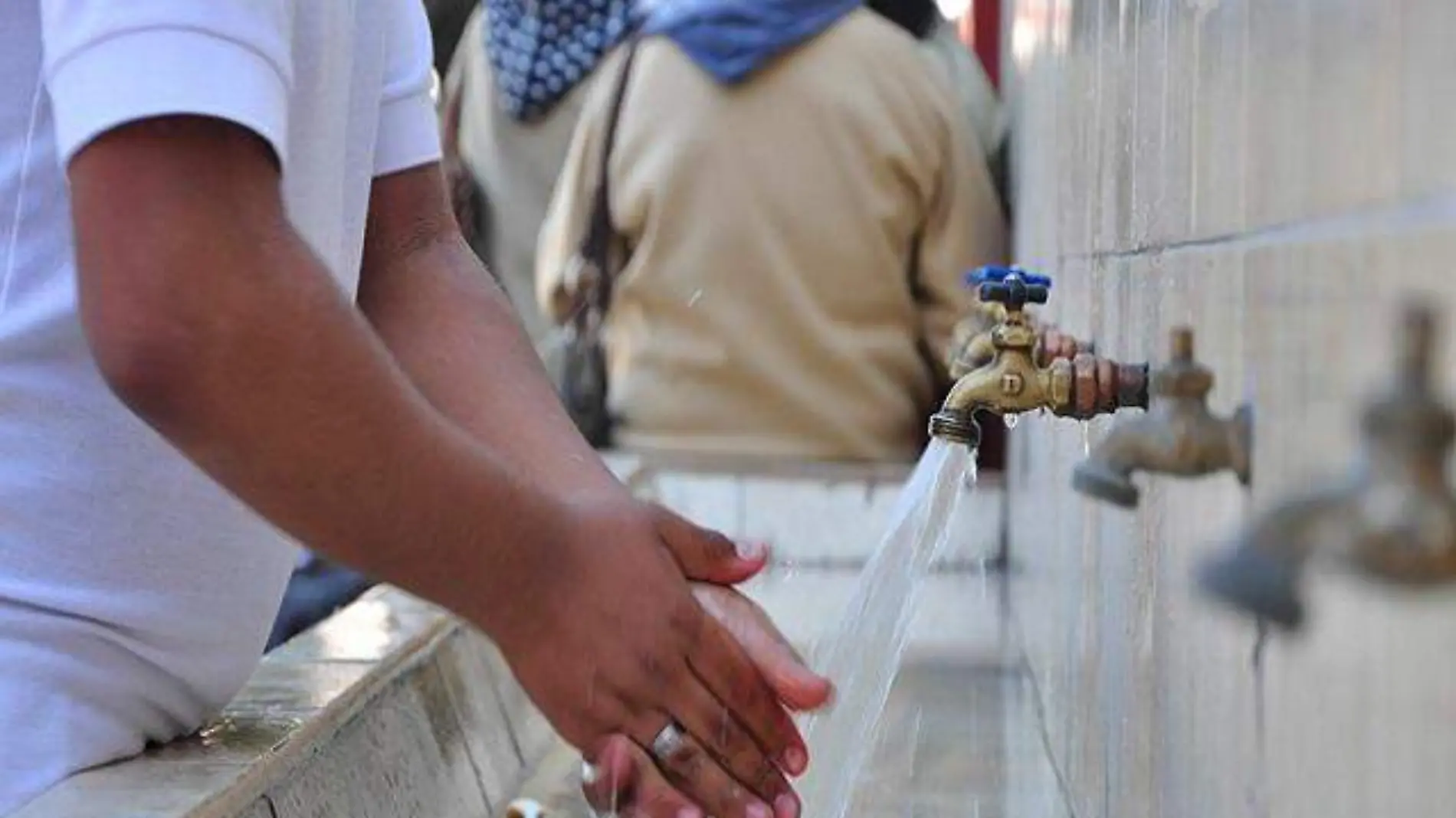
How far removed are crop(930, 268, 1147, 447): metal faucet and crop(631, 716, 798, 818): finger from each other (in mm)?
358

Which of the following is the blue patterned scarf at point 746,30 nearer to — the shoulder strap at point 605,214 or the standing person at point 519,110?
the shoulder strap at point 605,214

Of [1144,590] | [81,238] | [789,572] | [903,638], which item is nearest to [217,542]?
[81,238]

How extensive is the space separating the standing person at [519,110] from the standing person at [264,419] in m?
3.43

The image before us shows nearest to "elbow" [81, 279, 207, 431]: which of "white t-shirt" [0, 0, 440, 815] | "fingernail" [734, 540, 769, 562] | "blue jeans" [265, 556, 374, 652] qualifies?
"white t-shirt" [0, 0, 440, 815]

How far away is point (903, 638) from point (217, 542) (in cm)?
63

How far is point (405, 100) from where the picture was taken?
1717 millimetres

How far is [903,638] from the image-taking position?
6.34 ft


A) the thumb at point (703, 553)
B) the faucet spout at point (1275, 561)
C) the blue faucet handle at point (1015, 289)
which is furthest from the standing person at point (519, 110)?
the faucet spout at point (1275, 561)

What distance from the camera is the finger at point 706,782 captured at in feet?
4.58

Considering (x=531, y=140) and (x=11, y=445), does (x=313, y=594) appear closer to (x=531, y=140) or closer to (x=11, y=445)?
(x=11, y=445)

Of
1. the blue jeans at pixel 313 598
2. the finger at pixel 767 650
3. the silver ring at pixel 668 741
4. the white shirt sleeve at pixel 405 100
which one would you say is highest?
the white shirt sleeve at pixel 405 100

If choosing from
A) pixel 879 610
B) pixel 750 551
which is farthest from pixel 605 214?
pixel 750 551

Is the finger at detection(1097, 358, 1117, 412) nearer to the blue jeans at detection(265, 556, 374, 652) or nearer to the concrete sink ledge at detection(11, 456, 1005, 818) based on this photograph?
the concrete sink ledge at detection(11, 456, 1005, 818)

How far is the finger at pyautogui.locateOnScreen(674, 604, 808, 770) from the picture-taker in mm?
1383
